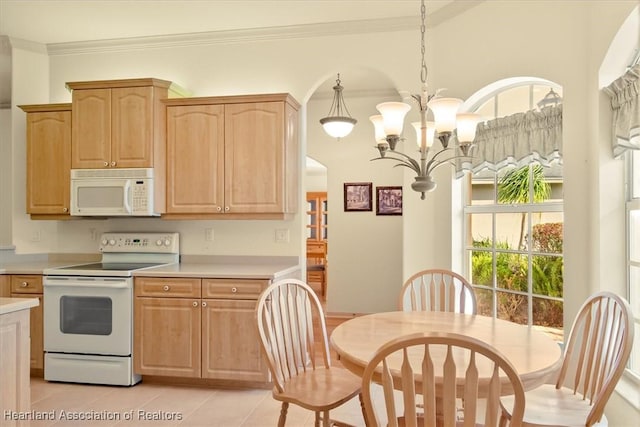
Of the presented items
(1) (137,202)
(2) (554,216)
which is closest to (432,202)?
(2) (554,216)

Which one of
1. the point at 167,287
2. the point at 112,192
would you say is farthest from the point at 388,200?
the point at 112,192

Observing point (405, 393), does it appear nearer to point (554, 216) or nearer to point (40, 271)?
point (554, 216)

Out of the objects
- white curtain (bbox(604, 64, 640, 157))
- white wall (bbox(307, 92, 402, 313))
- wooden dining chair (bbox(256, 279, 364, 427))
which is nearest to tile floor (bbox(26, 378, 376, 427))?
Answer: wooden dining chair (bbox(256, 279, 364, 427))

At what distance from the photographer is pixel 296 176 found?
369 centimetres

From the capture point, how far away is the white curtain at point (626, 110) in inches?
85.0

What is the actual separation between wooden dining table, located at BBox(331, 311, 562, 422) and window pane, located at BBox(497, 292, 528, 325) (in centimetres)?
92

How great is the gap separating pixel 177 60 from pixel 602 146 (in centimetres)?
328

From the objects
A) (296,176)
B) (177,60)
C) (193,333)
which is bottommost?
(193,333)

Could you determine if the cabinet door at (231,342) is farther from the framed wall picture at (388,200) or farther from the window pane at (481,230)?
the framed wall picture at (388,200)

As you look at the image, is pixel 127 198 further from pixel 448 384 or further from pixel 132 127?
pixel 448 384

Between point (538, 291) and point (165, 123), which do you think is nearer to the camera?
point (538, 291)

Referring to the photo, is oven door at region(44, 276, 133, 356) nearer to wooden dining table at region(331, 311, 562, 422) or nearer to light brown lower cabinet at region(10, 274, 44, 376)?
light brown lower cabinet at region(10, 274, 44, 376)

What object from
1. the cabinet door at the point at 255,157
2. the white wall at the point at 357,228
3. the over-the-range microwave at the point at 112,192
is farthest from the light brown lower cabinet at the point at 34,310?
the white wall at the point at 357,228

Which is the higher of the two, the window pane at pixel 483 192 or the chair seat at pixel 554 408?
the window pane at pixel 483 192
